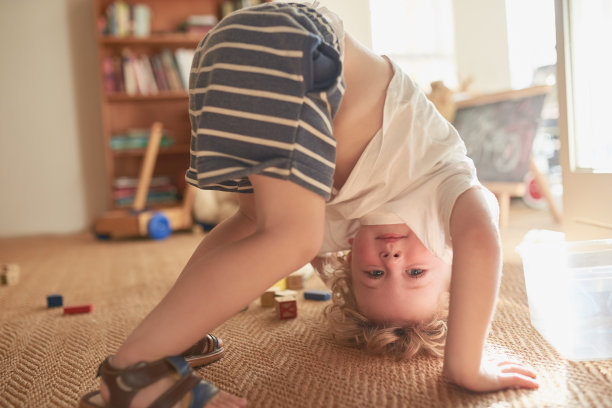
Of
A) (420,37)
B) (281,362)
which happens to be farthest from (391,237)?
(420,37)

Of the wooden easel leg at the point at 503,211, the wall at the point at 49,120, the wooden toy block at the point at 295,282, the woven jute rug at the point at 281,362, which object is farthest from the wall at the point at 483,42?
the wooden toy block at the point at 295,282

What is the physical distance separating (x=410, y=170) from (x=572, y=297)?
0.28 m

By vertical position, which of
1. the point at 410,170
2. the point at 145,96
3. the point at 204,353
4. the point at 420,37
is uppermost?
the point at 420,37

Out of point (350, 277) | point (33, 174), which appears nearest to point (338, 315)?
point (350, 277)

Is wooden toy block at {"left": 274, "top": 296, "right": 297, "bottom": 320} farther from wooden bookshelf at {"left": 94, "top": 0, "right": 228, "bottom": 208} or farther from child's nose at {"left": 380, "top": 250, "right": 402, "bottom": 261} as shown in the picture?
wooden bookshelf at {"left": 94, "top": 0, "right": 228, "bottom": 208}

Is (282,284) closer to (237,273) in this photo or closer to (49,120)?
(237,273)

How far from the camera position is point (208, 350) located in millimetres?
843

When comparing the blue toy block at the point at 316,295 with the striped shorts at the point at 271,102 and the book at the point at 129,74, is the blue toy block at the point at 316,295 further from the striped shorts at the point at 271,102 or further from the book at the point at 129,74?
the book at the point at 129,74

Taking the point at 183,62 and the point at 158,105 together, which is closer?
the point at 183,62

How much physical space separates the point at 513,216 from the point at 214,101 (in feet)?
6.85

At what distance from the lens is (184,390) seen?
0.62 meters

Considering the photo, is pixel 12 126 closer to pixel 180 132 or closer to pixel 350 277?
pixel 180 132

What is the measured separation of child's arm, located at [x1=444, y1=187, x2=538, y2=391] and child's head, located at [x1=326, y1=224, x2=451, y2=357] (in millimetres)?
125

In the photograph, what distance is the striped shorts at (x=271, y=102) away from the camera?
65 centimetres
